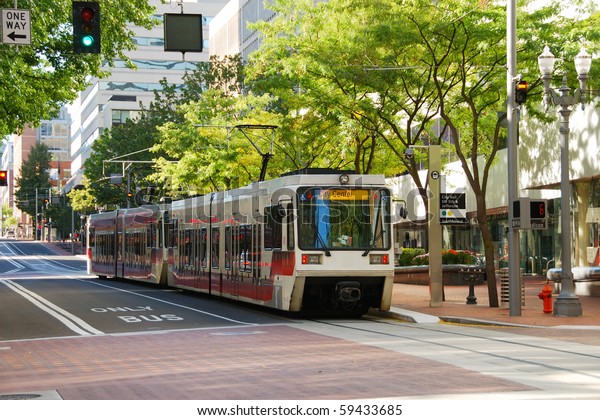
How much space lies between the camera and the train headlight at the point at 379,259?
25.3m

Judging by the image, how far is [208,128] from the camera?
59625mm

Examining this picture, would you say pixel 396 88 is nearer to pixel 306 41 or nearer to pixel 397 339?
pixel 306 41

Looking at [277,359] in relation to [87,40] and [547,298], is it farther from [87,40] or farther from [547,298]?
[547,298]

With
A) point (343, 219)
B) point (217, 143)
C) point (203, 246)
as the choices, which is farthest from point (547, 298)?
point (217, 143)

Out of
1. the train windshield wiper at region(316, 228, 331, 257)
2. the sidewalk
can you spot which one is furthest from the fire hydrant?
the train windshield wiper at region(316, 228, 331, 257)

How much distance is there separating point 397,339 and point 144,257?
89.5ft

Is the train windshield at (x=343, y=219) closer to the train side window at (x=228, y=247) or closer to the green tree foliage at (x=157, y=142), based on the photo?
the train side window at (x=228, y=247)

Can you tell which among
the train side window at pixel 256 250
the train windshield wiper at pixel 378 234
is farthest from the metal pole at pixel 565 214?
the train side window at pixel 256 250

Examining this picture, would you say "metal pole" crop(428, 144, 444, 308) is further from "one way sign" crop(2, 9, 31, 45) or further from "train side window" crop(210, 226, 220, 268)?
"one way sign" crop(2, 9, 31, 45)

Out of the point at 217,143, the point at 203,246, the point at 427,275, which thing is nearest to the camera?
the point at 203,246

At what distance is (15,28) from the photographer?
2147 centimetres

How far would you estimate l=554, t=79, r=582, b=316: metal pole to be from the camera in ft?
82.2

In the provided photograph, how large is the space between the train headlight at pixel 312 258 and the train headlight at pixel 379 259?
1.21m

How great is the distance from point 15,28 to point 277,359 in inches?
366
